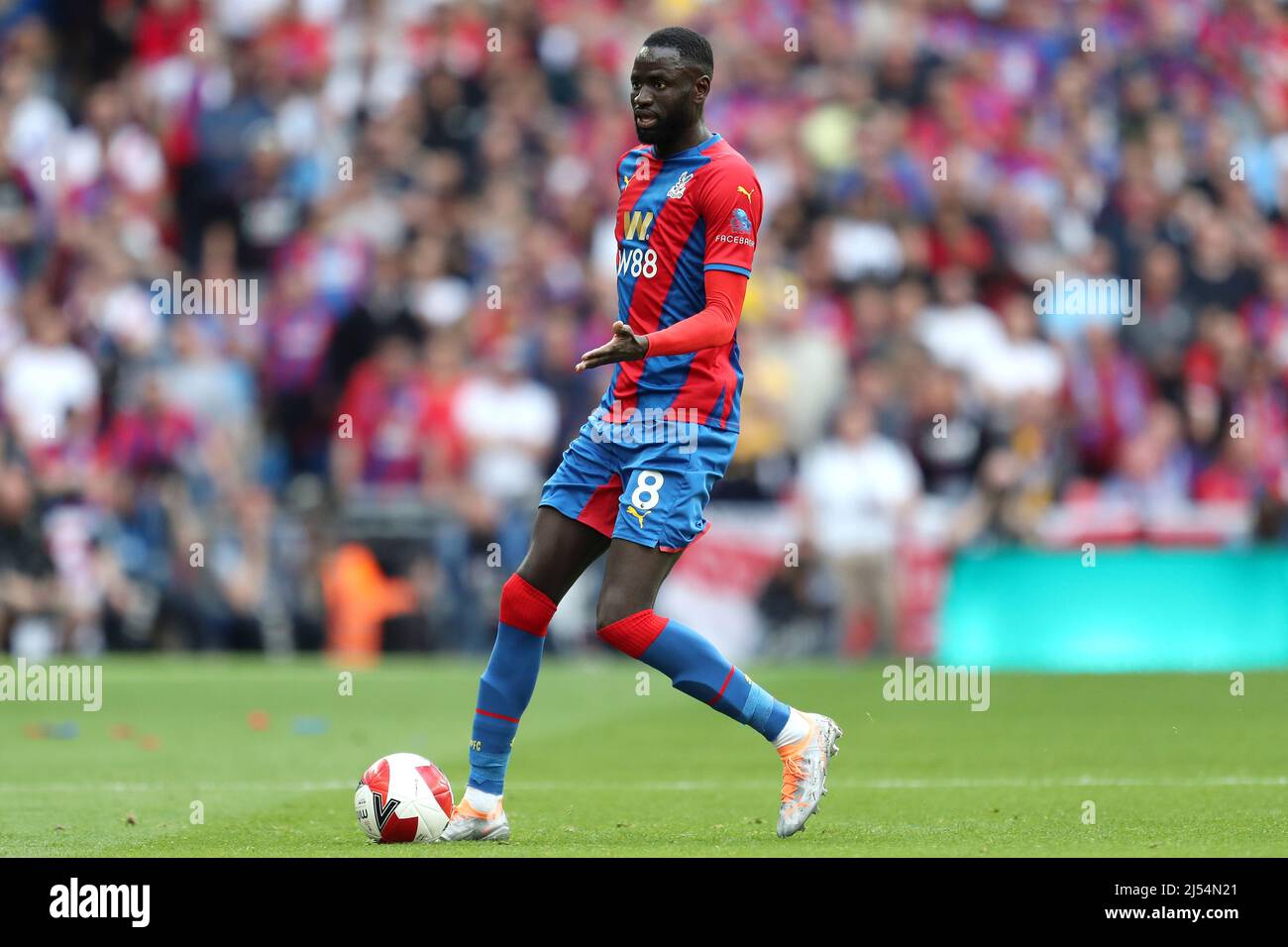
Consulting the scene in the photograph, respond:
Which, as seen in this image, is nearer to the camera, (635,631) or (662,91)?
(635,631)

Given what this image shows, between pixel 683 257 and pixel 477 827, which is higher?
pixel 683 257

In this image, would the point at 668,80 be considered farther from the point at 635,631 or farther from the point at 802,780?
the point at 802,780

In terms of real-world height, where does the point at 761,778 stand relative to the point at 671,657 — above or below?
below

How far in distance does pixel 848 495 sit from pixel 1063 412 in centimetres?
196

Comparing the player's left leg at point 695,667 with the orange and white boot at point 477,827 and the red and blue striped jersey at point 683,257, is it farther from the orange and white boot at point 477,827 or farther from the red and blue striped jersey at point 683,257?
the orange and white boot at point 477,827

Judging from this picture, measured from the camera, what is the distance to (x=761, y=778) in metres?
10.1

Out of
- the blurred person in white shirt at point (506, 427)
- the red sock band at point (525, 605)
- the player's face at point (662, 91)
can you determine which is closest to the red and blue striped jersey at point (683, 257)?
the player's face at point (662, 91)

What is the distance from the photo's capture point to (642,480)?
7711 millimetres

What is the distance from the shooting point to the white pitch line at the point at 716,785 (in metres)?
9.45

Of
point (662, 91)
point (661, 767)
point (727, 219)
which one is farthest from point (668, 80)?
point (661, 767)

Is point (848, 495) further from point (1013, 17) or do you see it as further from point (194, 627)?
point (1013, 17)

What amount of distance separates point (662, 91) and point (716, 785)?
3.53 metres

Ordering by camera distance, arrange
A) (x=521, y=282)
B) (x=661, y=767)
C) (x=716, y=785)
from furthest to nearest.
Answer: (x=521, y=282), (x=661, y=767), (x=716, y=785)
